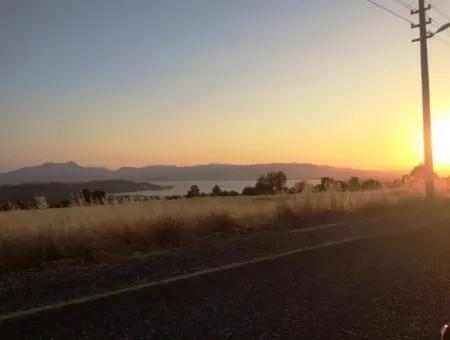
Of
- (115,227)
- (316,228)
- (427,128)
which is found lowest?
(316,228)

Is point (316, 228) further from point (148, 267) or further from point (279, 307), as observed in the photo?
point (279, 307)

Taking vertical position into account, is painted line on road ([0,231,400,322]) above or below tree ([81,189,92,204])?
below

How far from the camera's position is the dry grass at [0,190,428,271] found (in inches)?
466

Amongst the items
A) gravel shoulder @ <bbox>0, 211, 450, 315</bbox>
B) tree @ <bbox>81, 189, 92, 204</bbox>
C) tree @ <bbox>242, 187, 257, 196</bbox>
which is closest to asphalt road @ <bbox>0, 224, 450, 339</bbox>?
gravel shoulder @ <bbox>0, 211, 450, 315</bbox>

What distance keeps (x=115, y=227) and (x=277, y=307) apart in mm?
6293

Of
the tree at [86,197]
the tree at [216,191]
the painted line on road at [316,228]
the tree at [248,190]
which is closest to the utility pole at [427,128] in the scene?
the painted line on road at [316,228]

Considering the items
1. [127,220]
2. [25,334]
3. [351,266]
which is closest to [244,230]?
[127,220]

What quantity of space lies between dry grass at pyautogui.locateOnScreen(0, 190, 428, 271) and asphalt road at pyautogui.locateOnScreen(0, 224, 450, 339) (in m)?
3.30

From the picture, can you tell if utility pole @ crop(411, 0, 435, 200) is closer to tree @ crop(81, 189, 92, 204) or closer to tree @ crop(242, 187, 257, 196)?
tree @ crop(81, 189, 92, 204)

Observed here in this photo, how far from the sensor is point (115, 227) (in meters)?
13.9

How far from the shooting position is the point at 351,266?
1146 cm

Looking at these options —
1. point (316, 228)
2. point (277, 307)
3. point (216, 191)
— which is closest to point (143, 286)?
point (277, 307)

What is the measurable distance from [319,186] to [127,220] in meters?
12.8

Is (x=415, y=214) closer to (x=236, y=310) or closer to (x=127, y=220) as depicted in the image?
(x=127, y=220)
